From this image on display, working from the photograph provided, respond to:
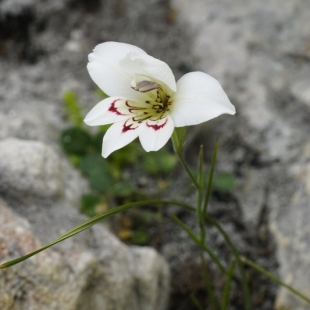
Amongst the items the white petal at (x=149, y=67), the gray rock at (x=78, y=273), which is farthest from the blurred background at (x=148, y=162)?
the white petal at (x=149, y=67)

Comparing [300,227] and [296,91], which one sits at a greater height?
[296,91]

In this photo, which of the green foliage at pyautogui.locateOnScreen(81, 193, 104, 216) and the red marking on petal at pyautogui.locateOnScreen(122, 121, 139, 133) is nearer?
the red marking on petal at pyautogui.locateOnScreen(122, 121, 139, 133)

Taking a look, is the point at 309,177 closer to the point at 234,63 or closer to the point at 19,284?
the point at 234,63

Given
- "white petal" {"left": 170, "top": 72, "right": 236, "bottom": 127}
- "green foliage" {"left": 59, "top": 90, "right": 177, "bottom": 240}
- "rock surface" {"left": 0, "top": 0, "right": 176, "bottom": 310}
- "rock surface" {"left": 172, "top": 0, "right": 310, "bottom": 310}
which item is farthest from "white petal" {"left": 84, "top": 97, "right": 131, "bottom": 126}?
"rock surface" {"left": 172, "top": 0, "right": 310, "bottom": 310}

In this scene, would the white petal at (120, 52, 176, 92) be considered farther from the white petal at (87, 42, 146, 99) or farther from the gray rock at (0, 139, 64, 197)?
the gray rock at (0, 139, 64, 197)

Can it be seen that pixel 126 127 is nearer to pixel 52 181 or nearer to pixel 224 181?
pixel 52 181

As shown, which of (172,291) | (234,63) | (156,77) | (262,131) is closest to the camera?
(156,77)

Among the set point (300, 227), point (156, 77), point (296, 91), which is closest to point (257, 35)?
point (296, 91)
